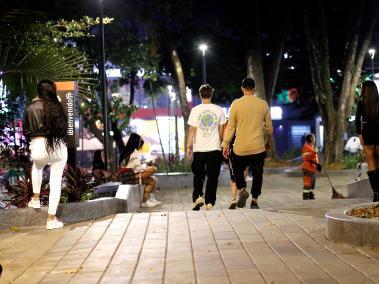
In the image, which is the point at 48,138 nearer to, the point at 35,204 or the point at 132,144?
the point at 35,204

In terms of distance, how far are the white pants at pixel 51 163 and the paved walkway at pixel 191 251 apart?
0.41 metres

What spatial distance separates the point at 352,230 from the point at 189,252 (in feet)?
5.11

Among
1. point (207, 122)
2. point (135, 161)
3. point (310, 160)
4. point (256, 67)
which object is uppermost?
point (256, 67)

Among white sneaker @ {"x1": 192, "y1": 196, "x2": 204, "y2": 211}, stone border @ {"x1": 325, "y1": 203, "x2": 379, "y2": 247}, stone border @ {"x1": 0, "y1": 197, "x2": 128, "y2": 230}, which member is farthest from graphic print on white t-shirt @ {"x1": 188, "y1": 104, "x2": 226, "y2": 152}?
stone border @ {"x1": 325, "y1": 203, "x2": 379, "y2": 247}

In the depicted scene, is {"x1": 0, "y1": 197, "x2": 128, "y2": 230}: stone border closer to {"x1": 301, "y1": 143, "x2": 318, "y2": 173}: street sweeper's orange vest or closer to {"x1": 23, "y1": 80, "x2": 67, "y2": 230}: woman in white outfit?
{"x1": 23, "y1": 80, "x2": 67, "y2": 230}: woman in white outfit

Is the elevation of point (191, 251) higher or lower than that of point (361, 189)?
higher

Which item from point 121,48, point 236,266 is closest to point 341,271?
point 236,266

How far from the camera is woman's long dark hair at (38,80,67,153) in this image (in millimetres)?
7855

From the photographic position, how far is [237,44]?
3456cm

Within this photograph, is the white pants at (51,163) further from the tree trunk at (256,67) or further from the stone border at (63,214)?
the tree trunk at (256,67)

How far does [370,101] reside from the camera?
8.73 metres

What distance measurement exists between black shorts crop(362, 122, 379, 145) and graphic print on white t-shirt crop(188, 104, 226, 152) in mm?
1998

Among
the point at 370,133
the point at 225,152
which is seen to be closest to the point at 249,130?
the point at 225,152

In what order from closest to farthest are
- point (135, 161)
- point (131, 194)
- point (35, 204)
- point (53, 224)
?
point (53, 224), point (35, 204), point (131, 194), point (135, 161)
